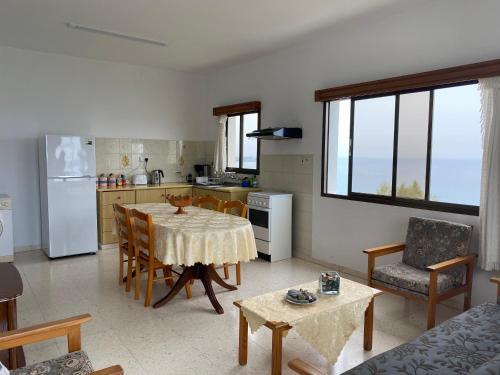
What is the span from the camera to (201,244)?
3.04m

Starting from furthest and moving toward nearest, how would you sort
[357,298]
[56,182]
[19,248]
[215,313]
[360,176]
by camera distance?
[19,248] → [56,182] → [360,176] → [215,313] → [357,298]

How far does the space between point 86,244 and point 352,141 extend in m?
3.68

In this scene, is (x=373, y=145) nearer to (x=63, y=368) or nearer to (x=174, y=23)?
(x=174, y=23)

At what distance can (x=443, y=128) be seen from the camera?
3.48m

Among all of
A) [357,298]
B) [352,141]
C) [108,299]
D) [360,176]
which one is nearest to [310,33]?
[352,141]

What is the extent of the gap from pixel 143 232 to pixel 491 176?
2949 mm

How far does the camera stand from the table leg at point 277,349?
7.01ft

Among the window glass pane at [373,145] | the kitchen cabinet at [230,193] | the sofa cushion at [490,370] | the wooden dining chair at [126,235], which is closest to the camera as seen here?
the sofa cushion at [490,370]

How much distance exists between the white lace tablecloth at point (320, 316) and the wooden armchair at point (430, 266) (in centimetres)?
67

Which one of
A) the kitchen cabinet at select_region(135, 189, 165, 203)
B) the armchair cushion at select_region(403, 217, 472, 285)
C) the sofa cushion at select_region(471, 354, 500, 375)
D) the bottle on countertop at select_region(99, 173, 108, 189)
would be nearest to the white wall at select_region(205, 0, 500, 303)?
the armchair cushion at select_region(403, 217, 472, 285)

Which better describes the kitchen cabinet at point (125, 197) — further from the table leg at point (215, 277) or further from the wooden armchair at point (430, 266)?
the wooden armchair at point (430, 266)

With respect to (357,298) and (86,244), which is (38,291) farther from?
(357,298)

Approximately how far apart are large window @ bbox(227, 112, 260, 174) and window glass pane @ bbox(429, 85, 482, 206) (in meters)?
2.66

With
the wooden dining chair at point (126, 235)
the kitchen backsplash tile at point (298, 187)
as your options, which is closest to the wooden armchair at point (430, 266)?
the kitchen backsplash tile at point (298, 187)
